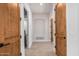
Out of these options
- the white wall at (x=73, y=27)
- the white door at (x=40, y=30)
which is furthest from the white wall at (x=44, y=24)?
the white wall at (x=73, y=27)

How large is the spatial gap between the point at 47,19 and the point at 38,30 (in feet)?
2.05

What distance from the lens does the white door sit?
19.5 feet

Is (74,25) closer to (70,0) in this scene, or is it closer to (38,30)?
(70,0)

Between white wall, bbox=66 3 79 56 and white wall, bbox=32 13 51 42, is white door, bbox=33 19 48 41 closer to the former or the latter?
white wall, bbox=32 13 51 42

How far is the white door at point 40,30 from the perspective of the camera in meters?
5.93

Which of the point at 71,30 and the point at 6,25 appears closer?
the point at 71,30

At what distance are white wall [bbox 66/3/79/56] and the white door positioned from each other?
15.4 feet

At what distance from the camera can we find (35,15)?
228 inches

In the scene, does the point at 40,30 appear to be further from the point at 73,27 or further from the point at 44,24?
the point at 73,27

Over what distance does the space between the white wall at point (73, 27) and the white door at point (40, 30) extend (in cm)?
468

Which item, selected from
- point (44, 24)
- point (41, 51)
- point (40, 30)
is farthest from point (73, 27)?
point (40, 30)

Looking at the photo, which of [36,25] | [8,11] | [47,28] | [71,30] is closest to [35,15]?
[36,25]

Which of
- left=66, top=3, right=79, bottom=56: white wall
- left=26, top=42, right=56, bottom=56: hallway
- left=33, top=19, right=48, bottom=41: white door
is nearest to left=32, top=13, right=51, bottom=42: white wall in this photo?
left=33, top=19, right=48, bottom=41: white door

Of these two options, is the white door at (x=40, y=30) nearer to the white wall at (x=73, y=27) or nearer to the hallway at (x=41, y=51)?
the hallway at (x=41, y=51)
